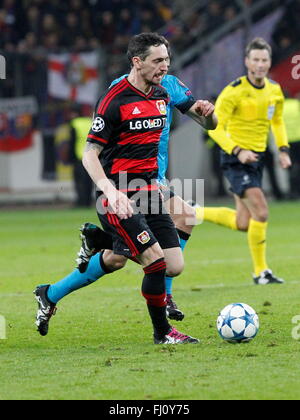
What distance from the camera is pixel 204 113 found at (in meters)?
7.09

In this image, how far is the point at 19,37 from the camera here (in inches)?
867

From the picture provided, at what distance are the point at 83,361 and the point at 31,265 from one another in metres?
6.03

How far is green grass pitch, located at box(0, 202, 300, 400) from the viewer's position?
17.4ft

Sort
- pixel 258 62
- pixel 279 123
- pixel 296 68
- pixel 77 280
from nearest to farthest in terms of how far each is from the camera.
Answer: pixel 77 280 → pixel 258 62 → pixel 279 123 → pixel 296 68

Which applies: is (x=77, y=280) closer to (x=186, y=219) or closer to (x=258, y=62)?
(x=186, y=219)

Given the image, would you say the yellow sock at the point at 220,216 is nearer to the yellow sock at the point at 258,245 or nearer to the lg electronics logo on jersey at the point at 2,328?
the yellow sock at the point at 258,245

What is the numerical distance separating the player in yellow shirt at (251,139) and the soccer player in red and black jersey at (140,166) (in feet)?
10.0

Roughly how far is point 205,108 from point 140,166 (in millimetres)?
675

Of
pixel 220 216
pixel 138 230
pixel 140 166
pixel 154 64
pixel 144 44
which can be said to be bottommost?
pixel 220 216

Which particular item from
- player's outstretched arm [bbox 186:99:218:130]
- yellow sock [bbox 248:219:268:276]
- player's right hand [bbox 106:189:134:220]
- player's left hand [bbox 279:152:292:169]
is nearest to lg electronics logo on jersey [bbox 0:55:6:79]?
player's left hand [bbox 279:152:292:169]

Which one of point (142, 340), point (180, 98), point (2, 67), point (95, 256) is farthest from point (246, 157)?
point (2, 67)

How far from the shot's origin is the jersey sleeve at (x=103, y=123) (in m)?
6.54
